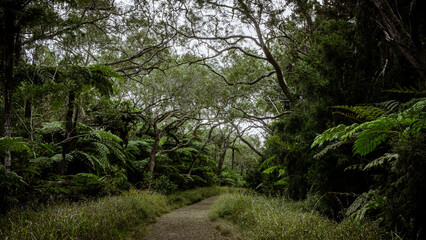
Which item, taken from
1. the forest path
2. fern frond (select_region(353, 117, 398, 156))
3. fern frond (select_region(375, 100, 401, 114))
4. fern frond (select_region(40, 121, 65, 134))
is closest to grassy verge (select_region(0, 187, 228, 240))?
the forest path

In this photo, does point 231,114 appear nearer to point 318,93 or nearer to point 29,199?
point 318,93

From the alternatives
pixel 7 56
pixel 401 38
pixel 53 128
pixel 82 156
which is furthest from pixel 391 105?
pixel 53 128

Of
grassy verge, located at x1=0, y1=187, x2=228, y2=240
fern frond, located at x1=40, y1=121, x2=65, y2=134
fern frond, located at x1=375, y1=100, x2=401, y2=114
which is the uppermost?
fern frond, located at x1=40, y1=121, x2=65, y2=134

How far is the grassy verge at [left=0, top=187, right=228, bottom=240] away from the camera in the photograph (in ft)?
8.97

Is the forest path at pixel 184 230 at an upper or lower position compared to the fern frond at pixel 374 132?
lower

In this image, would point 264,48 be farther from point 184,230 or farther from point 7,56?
point 7,56

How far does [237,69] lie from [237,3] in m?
4.34

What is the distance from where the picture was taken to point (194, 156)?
14.8 m

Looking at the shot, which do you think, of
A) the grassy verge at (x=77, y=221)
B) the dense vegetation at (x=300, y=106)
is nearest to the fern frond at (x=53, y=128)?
the dense vegetation at (x=300, y=106)

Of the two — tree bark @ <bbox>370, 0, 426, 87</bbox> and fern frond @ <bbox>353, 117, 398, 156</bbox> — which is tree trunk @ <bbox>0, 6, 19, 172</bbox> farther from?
tree bark @ <bbox>370, 0, 426, 87</bbox>

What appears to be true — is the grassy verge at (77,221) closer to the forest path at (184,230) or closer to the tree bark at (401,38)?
the forest path at (184,230)

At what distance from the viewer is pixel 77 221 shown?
130 inches

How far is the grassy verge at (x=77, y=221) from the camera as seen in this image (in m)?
2.73

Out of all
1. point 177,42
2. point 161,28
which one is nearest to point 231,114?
point 177,42
